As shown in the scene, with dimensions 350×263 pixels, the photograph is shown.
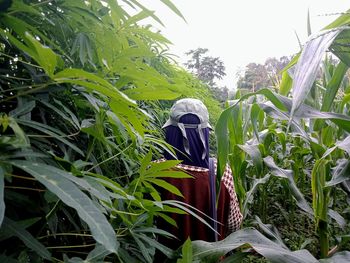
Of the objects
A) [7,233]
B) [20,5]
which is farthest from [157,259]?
[20,5]

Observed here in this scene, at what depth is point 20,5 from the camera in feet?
1.10

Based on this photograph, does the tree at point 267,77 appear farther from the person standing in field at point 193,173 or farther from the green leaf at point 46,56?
the green leaf at point 46,56

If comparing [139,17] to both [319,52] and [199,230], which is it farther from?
[199,230]

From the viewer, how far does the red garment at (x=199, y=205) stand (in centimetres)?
91

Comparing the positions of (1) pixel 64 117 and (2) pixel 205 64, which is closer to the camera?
(1) pixel 64 117

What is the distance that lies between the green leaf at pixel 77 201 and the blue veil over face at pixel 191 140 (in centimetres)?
66

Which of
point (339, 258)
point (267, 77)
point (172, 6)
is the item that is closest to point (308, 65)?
point (172, 6)

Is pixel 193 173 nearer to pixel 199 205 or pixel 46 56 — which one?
pixel 199 205

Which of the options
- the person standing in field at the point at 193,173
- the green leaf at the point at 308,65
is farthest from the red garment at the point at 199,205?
the green leaf at the point at 308,65

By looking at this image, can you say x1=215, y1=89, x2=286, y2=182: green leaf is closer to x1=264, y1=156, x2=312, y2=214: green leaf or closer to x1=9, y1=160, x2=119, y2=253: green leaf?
x1=264, y1=156, x2=312, y2=214: green leaf

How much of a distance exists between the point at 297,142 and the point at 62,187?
3.98 ft

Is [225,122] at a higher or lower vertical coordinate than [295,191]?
higher

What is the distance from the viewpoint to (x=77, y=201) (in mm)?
241

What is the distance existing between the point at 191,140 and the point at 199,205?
0.20 meters
